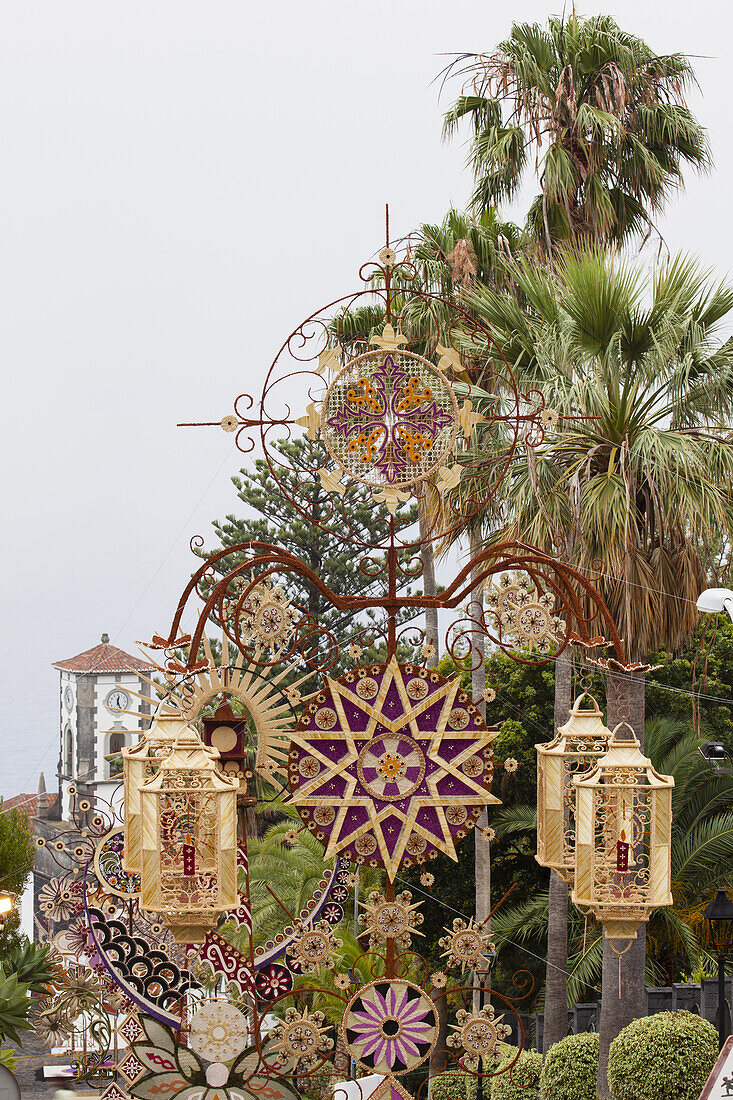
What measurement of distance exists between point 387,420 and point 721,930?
646 centimetres

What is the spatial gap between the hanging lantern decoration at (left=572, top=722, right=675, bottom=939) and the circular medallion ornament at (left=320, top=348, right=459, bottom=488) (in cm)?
168

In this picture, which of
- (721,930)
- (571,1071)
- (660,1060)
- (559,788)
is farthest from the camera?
(571,1071)

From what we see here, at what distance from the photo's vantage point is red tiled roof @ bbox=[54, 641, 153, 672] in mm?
31547

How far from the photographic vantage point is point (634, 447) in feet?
34.3

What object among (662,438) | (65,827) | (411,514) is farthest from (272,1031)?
(65,827)

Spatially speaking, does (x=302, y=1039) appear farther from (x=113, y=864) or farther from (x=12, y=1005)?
(x=113, y=864)

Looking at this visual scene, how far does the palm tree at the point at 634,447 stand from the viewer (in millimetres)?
10352

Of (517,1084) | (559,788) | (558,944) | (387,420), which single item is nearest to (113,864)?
(559,788)

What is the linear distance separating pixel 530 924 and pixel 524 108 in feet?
31.0

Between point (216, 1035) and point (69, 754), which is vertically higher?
point (69, 754)

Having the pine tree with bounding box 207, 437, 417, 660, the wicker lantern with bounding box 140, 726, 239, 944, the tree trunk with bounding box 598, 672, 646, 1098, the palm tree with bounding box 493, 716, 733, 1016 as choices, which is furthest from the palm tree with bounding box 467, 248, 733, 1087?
the pine tree with bounding box 207, 437, 417, 660

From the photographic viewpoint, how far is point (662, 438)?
1033 centimetres

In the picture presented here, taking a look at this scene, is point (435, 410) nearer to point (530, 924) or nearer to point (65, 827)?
point (530, 924)

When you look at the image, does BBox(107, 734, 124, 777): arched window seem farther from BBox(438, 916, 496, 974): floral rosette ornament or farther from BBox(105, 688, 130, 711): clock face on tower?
BBox(438, 916, 496, 974): floral rosette ornament
